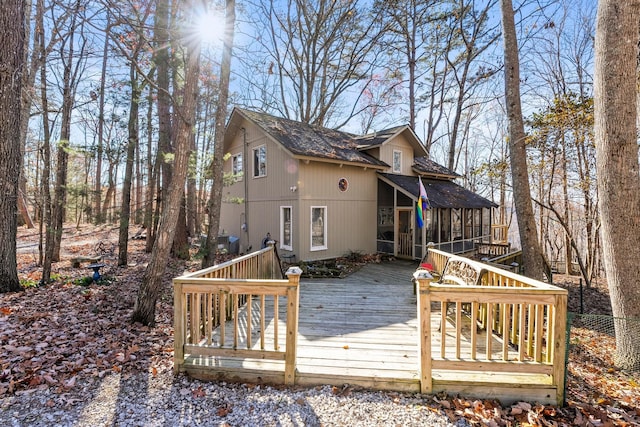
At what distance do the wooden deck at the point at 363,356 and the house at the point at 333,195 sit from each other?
508cm

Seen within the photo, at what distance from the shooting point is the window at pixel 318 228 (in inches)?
414

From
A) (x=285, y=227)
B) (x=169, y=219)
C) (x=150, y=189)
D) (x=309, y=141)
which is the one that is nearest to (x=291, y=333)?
(x=169, y=219)

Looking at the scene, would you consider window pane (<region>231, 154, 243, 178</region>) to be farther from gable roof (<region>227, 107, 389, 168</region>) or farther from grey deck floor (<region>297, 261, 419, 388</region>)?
grey deck floor (<region>297, 261, 419, 388</region>)

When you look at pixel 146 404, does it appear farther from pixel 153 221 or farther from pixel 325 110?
pixel 325 110

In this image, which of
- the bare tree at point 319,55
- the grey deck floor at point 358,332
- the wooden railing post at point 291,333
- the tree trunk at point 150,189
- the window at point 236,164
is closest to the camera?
the wooden railing post at point 291,333

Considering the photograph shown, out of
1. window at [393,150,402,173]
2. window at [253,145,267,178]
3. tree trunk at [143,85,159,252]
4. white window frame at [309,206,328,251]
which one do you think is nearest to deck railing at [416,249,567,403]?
white window frame at [309,206,328,251]

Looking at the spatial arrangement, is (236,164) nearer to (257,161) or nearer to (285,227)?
(257,161)

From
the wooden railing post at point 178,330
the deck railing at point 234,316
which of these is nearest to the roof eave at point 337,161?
the deck railing at point 234,316

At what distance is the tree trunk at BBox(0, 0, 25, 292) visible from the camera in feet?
16.9

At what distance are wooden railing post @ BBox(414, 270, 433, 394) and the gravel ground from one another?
0.47 ft

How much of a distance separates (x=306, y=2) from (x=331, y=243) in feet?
46.2

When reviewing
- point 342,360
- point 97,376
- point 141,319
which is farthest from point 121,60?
point 342,360

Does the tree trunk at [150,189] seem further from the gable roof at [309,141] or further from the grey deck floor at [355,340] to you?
the grey deck floor at [355,340]

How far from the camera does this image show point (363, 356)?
3.54 metres
